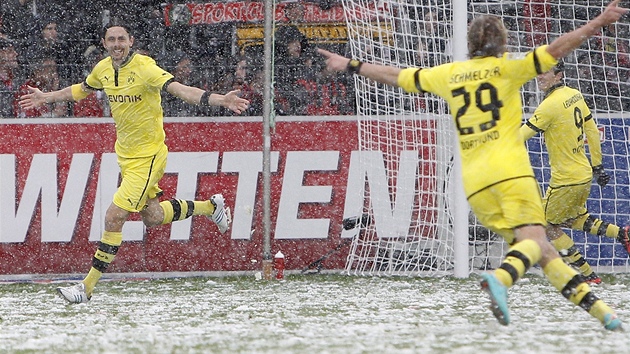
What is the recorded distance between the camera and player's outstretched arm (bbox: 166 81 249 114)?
8.52m

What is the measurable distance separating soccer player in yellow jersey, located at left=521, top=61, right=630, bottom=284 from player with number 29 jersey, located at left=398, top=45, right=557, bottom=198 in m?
3.77

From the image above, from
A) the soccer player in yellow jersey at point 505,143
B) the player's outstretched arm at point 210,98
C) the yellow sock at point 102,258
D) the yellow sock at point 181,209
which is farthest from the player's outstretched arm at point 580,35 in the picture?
the yellow sock at point 181,209

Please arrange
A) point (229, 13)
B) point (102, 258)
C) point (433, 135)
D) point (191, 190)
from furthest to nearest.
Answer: point (229, 13), point (191, 190), point (433, 135), point (102, 258)

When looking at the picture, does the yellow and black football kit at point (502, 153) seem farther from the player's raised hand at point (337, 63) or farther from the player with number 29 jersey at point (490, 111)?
the player's raised hand at point (337, 63)

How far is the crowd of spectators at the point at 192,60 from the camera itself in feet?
41.0

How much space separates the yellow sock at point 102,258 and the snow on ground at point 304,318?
0.19 m

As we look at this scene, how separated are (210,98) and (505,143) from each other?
9.89 feet

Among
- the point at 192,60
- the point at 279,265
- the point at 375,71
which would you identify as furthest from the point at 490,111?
the point at 192,60

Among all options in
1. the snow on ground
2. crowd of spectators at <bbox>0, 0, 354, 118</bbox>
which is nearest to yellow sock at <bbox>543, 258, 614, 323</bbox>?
the snow on ground

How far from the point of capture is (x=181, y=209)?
1085 centimetres

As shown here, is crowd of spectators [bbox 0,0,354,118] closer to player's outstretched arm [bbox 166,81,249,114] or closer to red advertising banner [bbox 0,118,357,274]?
red advertising banner [bbox 0,118,357,274]

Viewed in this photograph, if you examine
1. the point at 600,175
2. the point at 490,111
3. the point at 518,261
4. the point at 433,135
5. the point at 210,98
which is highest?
the point at 433,135

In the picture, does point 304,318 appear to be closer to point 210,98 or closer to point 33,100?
point 210,98

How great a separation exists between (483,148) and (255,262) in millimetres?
6225
